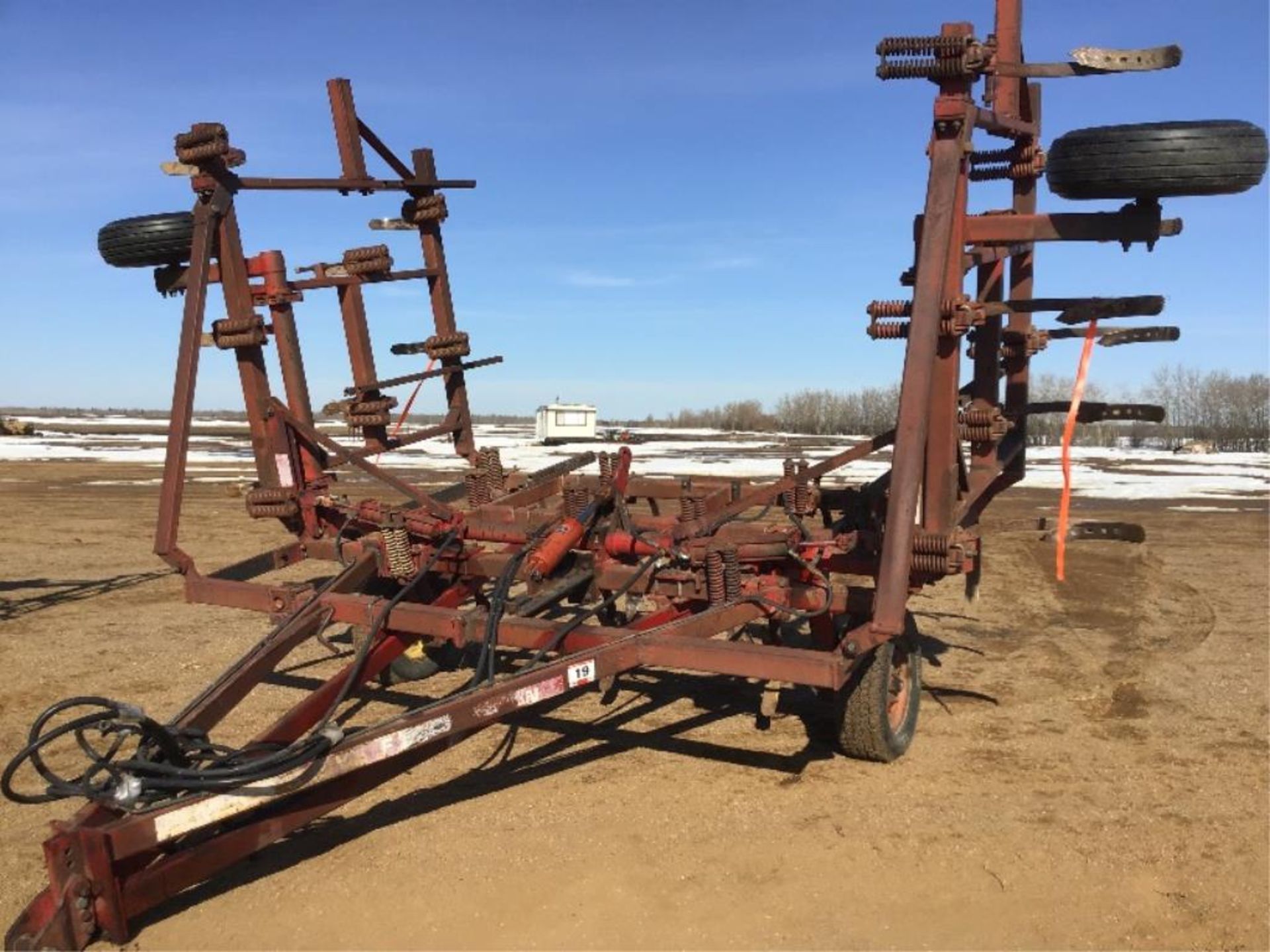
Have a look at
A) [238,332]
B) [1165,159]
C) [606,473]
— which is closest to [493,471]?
[606,473]

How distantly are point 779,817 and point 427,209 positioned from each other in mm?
4913

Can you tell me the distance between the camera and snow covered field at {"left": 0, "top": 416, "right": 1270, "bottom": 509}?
26.1m

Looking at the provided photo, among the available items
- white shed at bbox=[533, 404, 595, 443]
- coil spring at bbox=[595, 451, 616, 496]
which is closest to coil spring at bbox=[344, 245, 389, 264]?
coil spring at bbox=[595, 451, 616, 496]

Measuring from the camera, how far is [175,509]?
5629 mm

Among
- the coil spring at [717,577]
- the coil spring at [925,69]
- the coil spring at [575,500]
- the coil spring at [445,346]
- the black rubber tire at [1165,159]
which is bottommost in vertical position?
the coil spring at [717,577]

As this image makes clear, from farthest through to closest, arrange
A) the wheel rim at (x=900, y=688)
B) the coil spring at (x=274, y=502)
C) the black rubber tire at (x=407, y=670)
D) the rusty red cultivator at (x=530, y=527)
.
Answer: the black rubber tire at (x=407, y=670)
the coil spring at (x=274, y=502)
the wheel rim at (x=900, y=688)
the rusty red cultivator at (x=530, y=527)

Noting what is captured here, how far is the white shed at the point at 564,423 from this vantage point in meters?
51.5

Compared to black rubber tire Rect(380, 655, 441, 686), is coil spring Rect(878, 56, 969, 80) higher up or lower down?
higher up

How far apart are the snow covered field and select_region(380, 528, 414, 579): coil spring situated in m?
10.1

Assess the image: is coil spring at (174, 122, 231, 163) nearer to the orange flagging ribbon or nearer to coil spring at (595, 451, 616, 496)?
coil spring at (595, 451, 616, 496)

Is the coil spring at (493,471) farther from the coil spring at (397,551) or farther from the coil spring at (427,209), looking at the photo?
the coil spring at (427,209)

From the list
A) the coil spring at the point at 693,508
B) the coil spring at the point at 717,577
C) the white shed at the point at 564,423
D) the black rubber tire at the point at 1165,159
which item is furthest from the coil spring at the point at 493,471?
the white shed at the point at 564,423

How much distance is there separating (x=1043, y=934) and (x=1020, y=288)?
12.9ft

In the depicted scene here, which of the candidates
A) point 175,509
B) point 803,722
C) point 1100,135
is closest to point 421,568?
point 175,509
